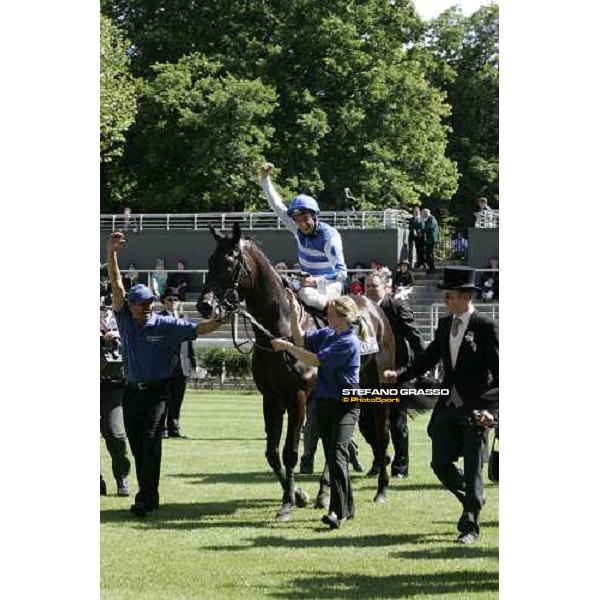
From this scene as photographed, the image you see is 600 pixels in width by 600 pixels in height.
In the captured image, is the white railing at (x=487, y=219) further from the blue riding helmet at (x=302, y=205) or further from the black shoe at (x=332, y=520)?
the black shoe at (x=332, y=520)

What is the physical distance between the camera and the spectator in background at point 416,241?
38.1 ft

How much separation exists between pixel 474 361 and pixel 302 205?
2.30 meters

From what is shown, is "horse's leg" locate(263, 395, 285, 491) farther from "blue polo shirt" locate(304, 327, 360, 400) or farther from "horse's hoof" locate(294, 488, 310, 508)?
"blue polo shirt" locate(304, 327, 360, 400)

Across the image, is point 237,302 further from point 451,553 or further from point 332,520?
point 451,553

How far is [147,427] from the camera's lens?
36.4ft

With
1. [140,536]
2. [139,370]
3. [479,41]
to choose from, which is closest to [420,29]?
[479,41]

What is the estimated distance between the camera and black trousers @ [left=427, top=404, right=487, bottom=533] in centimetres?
972

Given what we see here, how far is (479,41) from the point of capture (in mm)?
10492

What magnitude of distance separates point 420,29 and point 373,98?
1943 mm

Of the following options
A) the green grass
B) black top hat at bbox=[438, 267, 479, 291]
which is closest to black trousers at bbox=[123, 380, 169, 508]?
the green grass

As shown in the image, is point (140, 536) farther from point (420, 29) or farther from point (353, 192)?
point (420, 29)

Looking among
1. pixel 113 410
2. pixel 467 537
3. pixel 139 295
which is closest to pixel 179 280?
pixel 139 295

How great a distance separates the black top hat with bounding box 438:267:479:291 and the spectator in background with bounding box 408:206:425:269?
5.99 ft

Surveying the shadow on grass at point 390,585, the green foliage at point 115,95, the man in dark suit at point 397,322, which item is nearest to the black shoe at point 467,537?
the shadow on grass at point 390,585
